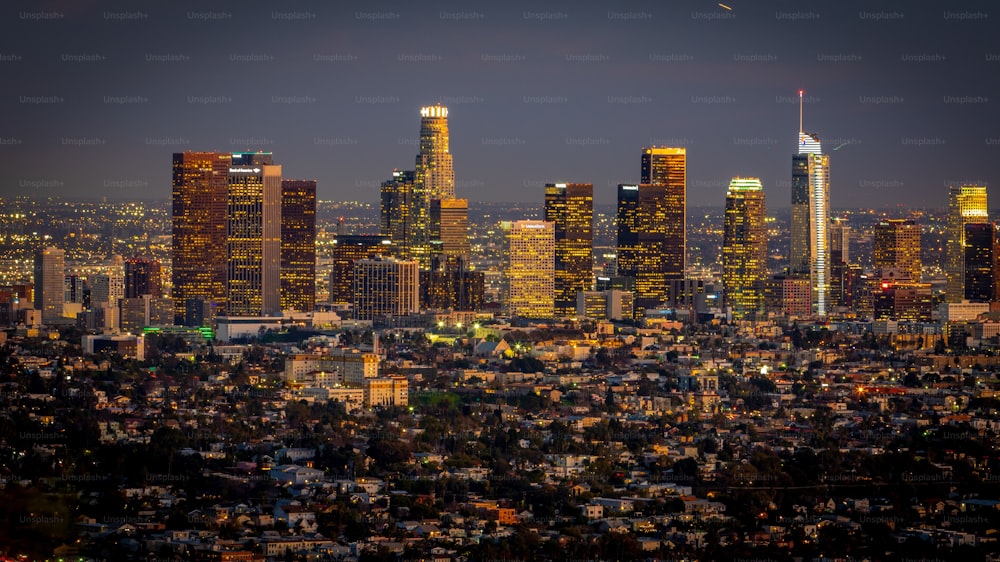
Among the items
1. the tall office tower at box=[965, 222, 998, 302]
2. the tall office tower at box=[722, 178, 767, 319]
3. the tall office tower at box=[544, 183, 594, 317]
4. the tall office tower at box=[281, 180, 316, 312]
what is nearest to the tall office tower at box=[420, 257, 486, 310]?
the tall office tower at box=[544, 183, 594, 317]

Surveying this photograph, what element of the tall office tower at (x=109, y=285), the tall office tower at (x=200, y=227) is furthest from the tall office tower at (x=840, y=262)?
the tall office tower at (x=109, y=285)

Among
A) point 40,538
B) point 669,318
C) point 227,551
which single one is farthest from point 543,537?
point 669,318

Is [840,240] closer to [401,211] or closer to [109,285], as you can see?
[401,211]

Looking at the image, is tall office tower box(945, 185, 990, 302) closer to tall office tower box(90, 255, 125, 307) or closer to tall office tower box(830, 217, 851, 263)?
tall office tower box(830, 217, 851, 263)

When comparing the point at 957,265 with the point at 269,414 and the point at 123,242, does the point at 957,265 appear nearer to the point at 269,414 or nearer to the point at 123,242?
the point at 123,242

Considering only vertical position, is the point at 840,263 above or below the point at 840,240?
below

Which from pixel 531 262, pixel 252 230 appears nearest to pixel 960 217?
pixel 531 262
